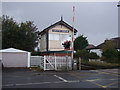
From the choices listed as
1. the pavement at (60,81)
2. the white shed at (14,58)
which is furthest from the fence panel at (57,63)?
the pavement at (60,81)

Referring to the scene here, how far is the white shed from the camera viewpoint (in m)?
22.0

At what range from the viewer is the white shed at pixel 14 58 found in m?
22.0

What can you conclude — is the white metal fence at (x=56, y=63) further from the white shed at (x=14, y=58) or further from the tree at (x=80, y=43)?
the tree at (x=80, y=43)

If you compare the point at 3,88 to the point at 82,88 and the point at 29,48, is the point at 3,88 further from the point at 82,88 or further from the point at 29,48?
the point at 29,48

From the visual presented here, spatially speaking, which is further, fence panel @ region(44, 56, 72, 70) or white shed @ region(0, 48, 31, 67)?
white shed @ region(0, 48, 31, 67)

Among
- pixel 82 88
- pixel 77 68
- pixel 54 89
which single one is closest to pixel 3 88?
pixel 54 89

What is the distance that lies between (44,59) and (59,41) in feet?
37.7

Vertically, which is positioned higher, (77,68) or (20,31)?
(20,31)

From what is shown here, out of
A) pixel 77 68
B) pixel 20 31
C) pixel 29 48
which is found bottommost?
pixel 77 68

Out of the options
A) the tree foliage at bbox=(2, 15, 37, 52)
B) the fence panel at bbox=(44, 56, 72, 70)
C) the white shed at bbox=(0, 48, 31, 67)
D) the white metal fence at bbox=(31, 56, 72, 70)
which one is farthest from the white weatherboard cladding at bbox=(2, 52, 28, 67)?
the tree foliage at bbox=(2, 15, 37, 52)

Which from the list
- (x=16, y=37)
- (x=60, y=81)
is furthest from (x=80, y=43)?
(x=60, y=81)

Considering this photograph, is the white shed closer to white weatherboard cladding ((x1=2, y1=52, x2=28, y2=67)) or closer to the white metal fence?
white weatherboard cladding ((x1=2, y1=52, x2=28, y2=67))

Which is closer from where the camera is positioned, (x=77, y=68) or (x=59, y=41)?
(x=77, y=68)

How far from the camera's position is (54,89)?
8.27 meters
